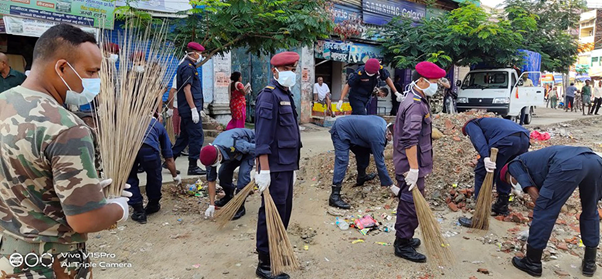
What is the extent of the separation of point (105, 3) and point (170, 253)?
6106 millimetres

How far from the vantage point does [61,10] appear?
7168 mm

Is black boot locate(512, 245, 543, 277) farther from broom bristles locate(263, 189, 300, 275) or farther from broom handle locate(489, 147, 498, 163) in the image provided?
broom bristles locate(263, 189, 300, 275)

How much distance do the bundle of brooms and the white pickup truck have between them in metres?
11.4

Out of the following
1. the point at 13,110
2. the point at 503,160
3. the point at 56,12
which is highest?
the point at 56,12

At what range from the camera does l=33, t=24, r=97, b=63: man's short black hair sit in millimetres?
1292

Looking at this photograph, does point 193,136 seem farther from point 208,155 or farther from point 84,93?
point 84,93

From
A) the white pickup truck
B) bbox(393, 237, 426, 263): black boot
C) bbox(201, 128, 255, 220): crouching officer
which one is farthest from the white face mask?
the white pickup truck

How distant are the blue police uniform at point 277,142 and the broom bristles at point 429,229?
105 cm

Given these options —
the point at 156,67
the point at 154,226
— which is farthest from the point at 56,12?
the point at 156,67

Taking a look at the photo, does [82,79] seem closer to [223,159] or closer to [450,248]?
[223,159]

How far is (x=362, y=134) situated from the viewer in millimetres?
4602

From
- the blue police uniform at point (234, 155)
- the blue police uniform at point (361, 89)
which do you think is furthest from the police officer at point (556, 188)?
the blue police uniform at point (361, 89)

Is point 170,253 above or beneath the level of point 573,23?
beneath

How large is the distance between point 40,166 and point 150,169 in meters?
2.94
